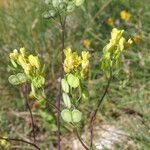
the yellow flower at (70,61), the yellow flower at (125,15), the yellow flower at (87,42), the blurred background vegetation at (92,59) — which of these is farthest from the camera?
the yellow flower at (125,15)

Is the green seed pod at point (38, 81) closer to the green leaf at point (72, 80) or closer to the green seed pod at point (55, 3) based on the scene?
the green leaf at point (72, 80)

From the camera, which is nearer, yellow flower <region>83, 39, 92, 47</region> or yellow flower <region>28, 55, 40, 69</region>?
yellow flower <region>28, 55, 40, 69</region>

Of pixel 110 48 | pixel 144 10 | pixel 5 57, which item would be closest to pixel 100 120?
pixel 5 57

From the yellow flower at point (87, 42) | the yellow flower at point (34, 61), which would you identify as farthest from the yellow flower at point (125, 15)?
the yellow flower at point (34, 61)

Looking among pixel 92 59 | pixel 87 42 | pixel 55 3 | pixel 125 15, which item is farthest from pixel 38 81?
pixel 125 15

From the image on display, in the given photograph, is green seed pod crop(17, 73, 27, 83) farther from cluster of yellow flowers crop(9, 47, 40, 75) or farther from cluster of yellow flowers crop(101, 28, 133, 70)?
cluster of yellow flowers crop(101, 28, 133, 70)

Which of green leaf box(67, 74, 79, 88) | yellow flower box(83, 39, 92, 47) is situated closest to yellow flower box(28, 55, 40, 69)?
green leaf box(67, 74, 79, 88)

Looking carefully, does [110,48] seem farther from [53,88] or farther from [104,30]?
[104,30]

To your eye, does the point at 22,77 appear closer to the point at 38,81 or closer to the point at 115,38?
the point at 38,81

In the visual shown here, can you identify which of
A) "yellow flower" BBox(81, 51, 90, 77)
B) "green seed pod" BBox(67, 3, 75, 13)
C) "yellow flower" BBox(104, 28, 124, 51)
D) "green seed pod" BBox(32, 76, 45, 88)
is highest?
"green seed pod" BBox(67, 3, 75, 13)
